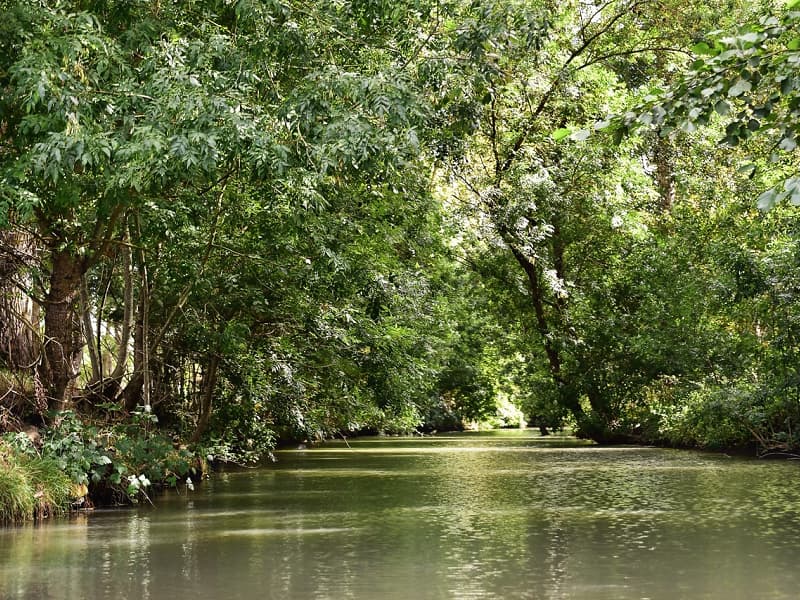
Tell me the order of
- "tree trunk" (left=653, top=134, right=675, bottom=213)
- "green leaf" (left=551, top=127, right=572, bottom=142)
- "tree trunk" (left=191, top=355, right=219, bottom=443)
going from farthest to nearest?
"tree trunk" (left=653, top=134, right=675, bottom=213) < "tree trunk" (left=191, top=355, right=219, bottom=443) < "green leaf" (left=551, top=127, right=572, bottom=142)

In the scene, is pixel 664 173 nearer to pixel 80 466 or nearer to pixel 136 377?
pixel 136 377

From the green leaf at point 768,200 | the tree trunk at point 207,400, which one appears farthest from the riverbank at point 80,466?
the green leaf at point 768,200

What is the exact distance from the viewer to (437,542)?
10.8m

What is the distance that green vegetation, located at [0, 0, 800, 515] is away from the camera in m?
10.9

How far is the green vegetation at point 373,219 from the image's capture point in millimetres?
10867

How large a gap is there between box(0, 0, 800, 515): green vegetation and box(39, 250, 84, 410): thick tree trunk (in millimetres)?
42

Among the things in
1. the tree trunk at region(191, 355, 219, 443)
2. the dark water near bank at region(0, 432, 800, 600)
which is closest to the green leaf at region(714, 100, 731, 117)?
the dark water near bank at region(0, 432, 800, 600)

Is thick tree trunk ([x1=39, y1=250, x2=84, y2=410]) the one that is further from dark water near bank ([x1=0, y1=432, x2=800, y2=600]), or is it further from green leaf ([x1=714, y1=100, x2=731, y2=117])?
green leaf ([x1=714, y1=100, x2=731, y2=117])

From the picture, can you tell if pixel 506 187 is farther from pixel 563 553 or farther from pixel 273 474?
pixel 563 553

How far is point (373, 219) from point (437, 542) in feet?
32.0

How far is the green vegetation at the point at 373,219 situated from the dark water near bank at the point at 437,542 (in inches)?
82.1

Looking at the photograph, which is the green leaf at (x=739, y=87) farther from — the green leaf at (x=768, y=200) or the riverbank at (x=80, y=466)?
the riverbank at (x=80, y=466)

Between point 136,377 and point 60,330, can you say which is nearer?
point 60,330

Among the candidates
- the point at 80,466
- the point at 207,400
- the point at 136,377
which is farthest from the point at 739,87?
the point at 207,400
